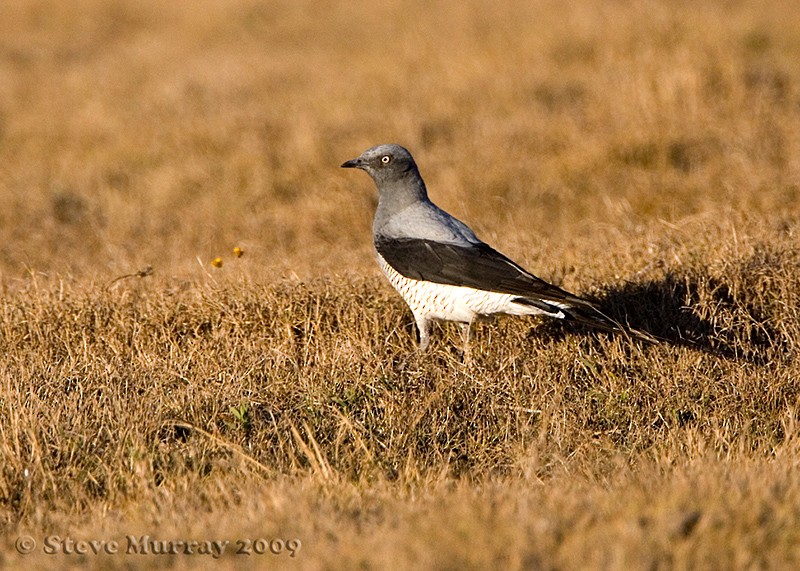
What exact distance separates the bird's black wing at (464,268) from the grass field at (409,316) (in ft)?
1.34

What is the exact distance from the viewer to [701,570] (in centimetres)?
303

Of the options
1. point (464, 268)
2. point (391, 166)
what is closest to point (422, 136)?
point (391, 166)

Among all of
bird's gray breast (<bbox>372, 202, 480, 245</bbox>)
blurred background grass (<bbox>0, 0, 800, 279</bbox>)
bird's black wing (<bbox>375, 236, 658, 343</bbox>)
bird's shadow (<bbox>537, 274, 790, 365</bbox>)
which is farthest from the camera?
blurred background grass (<bbox>0, 0, 800, 279</bbox>)

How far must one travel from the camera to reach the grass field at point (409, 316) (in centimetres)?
351

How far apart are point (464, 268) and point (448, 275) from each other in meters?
0.09

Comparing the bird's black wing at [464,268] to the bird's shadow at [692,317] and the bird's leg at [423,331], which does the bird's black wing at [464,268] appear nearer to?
the bird's leg at [423,331]

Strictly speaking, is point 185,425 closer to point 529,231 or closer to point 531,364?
point 531,364

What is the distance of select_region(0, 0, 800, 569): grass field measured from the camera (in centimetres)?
351

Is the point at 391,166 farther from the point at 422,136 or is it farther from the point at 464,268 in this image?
the point at 422,136

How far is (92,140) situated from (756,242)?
286 inches

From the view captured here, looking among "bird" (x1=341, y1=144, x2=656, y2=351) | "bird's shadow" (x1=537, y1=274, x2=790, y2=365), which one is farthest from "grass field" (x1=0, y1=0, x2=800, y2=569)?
"bird" (x1=341, y1=144, x2=656, y2=351)

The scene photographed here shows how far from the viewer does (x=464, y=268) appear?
207 inches

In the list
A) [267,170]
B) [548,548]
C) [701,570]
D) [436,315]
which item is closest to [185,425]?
[436,315]

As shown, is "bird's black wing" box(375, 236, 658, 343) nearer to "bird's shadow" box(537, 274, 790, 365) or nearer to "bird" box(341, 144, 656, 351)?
"bird" box(341, 144, 656, 351)
